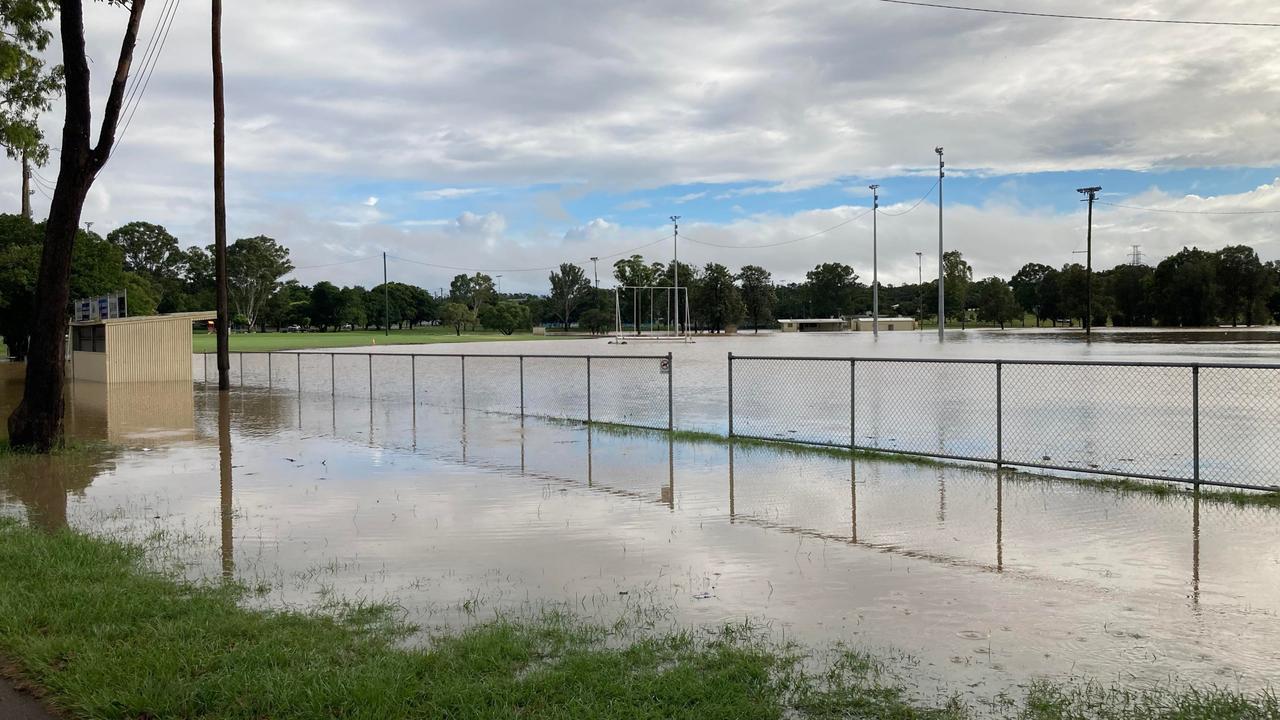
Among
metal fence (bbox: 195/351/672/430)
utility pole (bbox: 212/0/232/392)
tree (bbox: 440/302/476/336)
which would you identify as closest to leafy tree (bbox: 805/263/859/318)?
tree (bbox: 440/302/476/336)

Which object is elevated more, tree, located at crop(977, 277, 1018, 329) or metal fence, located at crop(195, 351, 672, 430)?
tree, located at crop(977, 277, 1018, 329)

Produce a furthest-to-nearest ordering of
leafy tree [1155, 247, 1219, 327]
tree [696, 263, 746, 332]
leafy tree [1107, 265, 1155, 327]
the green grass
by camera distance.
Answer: tree [696, 263, 746, 332] < leafy tree [1107, 265, 1155, 327] < leafy tree [1155, 247, 1219, 327] < the green grass

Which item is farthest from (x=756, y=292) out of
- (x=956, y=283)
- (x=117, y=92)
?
(x=117, y=92)

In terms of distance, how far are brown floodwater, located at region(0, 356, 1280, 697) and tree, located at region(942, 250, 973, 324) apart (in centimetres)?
16125

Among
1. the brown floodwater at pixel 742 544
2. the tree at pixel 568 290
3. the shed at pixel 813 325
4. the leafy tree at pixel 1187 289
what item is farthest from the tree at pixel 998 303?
the brown floodwater at pixel 742 544

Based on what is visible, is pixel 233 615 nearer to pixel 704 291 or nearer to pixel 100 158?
pixel 100 158

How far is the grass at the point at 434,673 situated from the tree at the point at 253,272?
444 ft

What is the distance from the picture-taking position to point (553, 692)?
4641 millimetres

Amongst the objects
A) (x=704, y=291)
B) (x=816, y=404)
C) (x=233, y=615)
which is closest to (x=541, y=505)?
(x=233, y=615)

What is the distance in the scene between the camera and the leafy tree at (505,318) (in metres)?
134

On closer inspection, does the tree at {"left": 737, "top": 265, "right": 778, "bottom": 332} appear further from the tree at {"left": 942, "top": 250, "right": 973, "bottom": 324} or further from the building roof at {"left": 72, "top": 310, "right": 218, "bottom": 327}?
the building roof at {"left": 72, "top": 310, "right": 218, "bottom": 327}

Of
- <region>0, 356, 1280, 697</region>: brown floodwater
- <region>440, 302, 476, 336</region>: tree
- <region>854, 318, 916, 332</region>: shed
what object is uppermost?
<region>440, 302, 476, 336</region>: tree

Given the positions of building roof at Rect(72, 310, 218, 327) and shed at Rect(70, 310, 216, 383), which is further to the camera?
shed at Rect(70, 310, 216, 383)

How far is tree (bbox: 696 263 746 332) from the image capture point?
126625 millimetres
